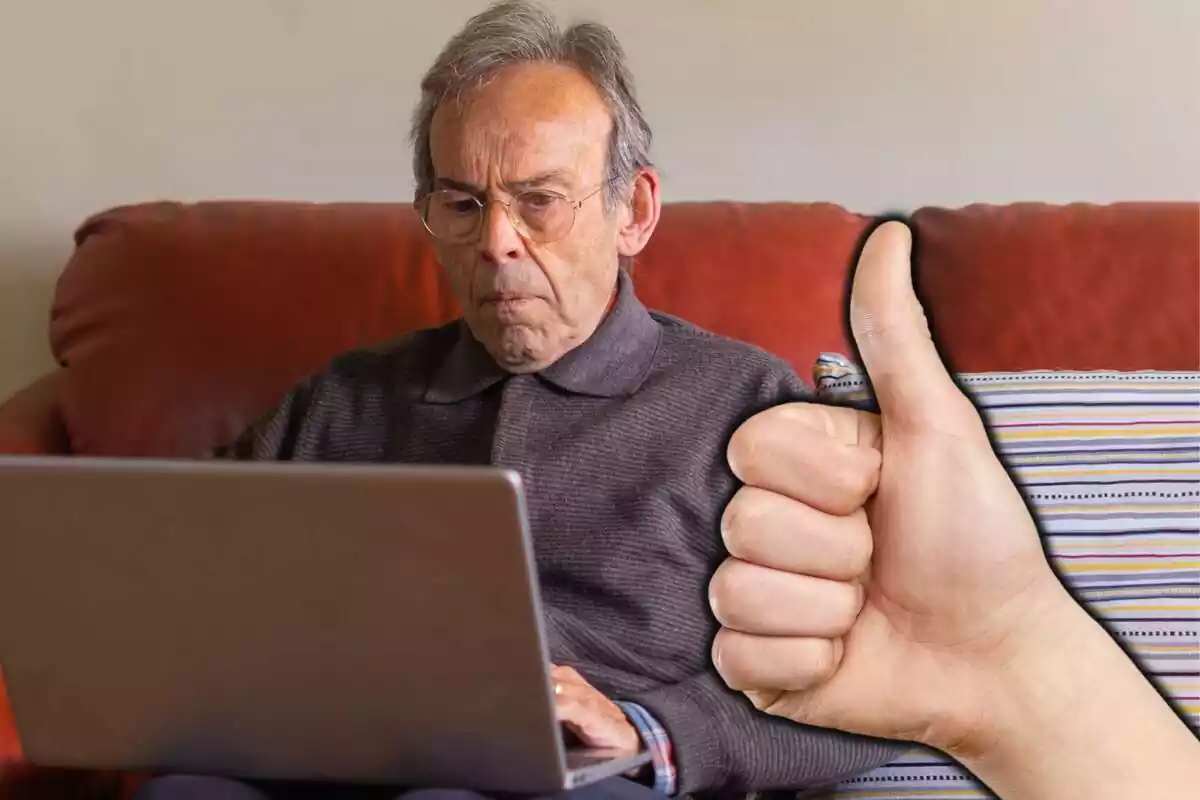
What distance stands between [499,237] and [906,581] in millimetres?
487

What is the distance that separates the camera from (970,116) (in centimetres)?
153

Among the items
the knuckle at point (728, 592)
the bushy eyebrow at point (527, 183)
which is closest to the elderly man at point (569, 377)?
the bushy eyebrow at point (527, 183)

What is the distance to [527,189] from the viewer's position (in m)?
1.09

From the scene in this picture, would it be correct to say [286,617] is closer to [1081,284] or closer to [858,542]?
[858,542]

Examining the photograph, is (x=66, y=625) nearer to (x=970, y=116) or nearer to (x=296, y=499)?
(x=296, y=499)

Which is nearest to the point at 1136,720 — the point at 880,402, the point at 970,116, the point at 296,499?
the point at 880,402

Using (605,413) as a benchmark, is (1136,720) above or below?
below

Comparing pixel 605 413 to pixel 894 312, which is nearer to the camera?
pixel 894 312

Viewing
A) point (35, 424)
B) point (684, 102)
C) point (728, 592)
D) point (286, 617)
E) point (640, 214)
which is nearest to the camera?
point (286, 617)

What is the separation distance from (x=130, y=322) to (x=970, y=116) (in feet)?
3.47

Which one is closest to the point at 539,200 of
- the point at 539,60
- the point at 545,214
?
the point at 545,214

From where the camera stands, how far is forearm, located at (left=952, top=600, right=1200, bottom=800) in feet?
2.75

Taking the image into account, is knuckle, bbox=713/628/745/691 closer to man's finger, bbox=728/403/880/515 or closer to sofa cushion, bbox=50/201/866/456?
man's finger, bbox=728/403/880/515

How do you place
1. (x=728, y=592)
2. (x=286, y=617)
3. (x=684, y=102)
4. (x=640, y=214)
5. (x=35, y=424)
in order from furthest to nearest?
(x=684, y=102), (x=35, y=424), (x=640, y=214), (x=728, y=592), (x=286, y=617)
